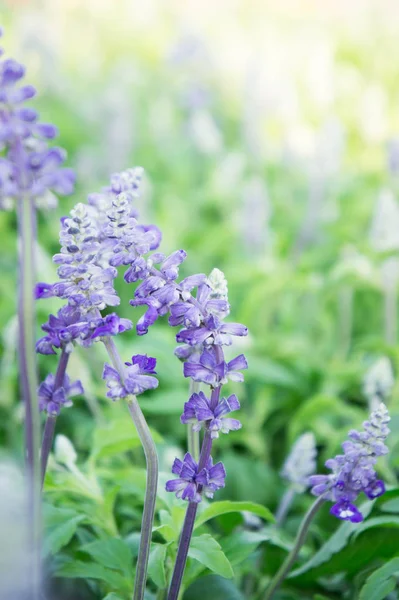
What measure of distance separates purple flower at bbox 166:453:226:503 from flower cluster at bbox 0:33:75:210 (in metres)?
0.72

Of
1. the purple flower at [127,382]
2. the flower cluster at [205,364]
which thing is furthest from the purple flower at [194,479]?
the purple flower at [127,382]

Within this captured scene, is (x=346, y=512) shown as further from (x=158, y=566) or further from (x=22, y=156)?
(x=22, y=156)

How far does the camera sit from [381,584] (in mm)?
1733

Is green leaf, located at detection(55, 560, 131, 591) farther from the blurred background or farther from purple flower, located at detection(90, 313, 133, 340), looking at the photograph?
purple flower, located at detection(90, 313, 133, 340)

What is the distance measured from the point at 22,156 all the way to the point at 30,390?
56 cm

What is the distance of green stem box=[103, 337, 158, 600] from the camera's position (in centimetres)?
142

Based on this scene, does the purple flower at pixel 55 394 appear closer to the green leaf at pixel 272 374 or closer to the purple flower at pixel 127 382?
the purple flower at pixel 127 382

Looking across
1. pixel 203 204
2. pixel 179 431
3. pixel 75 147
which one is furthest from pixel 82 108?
pixel 179 431

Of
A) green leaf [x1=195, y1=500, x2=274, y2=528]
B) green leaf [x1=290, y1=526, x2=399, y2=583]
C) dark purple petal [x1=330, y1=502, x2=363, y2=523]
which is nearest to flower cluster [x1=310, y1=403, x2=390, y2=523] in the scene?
dark purple petal [x1=330, y1=502, x2=363, y2=523]

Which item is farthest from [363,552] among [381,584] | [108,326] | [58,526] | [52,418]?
[108,326]

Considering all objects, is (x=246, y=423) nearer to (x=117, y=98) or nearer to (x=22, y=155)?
(x=22, y=155)

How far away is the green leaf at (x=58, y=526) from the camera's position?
1777 millimetres

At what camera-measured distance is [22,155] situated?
5.88 feet

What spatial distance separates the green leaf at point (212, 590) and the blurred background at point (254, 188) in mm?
393
